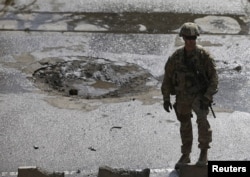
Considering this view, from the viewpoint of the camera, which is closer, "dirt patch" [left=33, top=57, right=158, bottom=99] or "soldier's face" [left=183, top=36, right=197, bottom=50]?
"soldier's face" [left=183, top=36, right=197, bottom=50]

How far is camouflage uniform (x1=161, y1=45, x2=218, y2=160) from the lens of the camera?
7.21 m

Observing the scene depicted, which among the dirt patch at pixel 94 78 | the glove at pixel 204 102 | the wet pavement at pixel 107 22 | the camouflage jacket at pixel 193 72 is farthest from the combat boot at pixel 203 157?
the wet pavement at pixel 107 22

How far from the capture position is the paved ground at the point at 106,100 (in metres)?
8.48

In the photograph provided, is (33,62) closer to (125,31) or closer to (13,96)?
(13,96)

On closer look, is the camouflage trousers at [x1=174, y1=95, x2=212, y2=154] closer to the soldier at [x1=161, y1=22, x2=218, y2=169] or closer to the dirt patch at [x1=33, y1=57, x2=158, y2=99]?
the soldier at [x1=161, y1=22, x2=218, y2=169]

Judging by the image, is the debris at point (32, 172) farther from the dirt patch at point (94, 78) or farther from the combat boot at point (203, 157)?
the dirt patch at point (94, 78)

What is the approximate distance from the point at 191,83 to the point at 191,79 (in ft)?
0.19

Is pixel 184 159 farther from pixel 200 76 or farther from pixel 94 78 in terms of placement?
pixel 94 78

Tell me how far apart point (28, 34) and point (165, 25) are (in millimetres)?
3277

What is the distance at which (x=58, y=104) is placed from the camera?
9.96 m

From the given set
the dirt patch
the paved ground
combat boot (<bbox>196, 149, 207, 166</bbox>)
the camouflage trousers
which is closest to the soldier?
the camouflage trousers

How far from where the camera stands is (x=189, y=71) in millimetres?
7262

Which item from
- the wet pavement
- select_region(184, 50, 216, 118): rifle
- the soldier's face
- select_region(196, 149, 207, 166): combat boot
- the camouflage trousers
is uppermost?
the soldier's face

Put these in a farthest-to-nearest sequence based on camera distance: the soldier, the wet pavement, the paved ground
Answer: the wet pavement → the paved ground → the soldier
